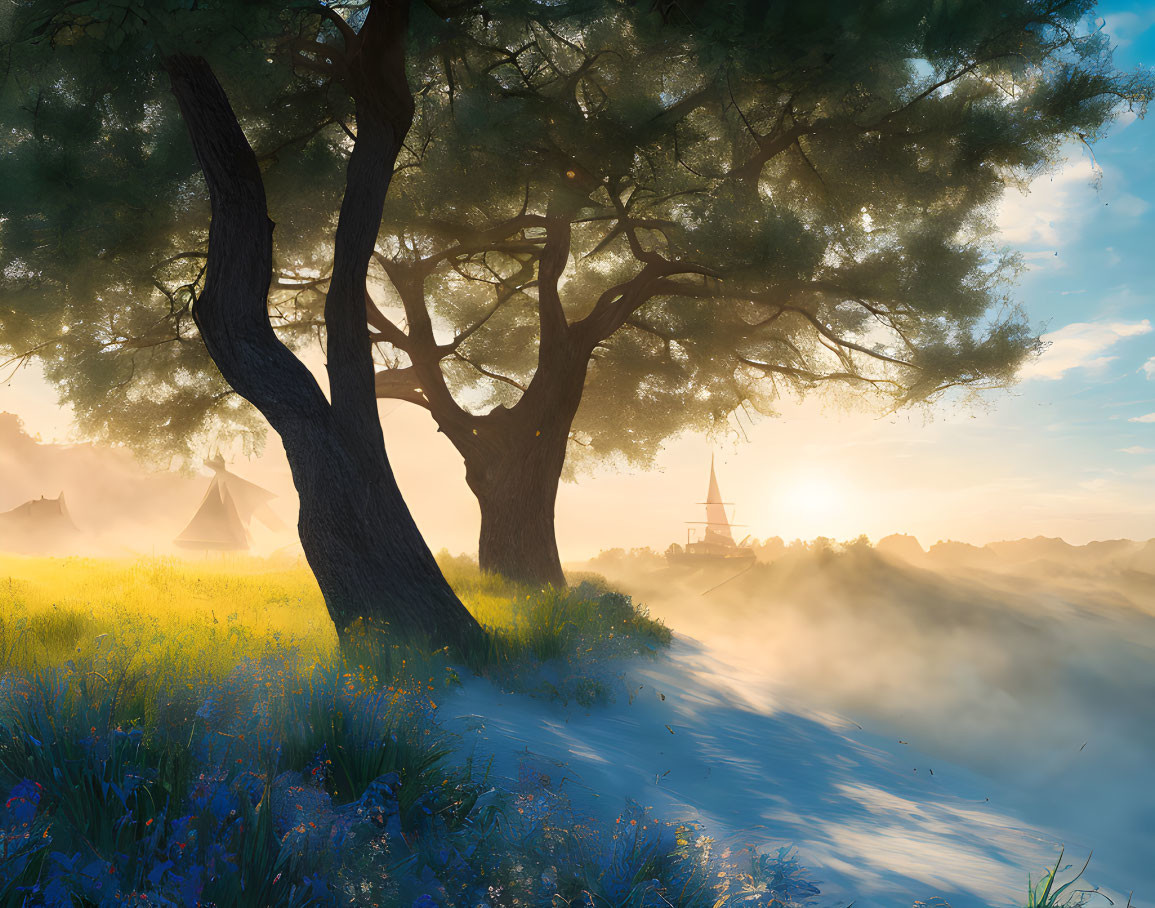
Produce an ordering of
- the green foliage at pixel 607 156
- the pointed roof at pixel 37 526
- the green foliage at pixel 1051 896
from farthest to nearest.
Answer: the pointed roof at pixel 37 526
the green foliage at pixel 607 156
the green foliage at pixel 1051 896

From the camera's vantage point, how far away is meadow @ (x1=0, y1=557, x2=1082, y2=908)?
9.06 feet

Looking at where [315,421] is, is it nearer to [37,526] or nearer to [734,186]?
[734,186]

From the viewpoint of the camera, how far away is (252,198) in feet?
26.0

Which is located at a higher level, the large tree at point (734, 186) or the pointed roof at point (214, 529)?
the large tree at point (734, 186)

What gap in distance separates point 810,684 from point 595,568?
15973mm

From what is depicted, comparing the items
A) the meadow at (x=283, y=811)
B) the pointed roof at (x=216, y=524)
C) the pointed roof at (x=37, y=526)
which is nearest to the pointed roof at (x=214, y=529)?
the pointed roof at (x=216, y=524)

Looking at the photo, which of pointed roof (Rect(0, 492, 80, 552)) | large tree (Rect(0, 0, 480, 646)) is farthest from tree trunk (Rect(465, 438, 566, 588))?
pointed roof (Rect(0, 492, 80, 552))

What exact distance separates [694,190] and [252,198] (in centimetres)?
601

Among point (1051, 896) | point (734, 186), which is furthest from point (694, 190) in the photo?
point (1051, 896)

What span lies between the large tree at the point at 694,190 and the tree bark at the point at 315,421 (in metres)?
2.53

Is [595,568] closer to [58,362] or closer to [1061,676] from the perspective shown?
[1061,676]

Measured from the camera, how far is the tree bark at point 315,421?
744 centimetres

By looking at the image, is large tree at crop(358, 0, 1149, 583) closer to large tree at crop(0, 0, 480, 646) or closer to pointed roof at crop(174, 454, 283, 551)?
large tree at crop(0, 0, 480, 646)

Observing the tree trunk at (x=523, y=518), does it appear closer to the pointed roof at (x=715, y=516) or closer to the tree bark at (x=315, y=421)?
the tree bark at (x=315, y=421)
